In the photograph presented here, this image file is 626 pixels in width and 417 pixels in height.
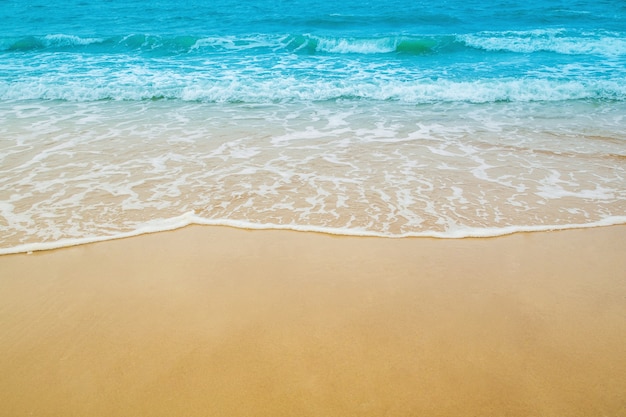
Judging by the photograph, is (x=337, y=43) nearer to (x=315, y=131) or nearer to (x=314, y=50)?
(x=314, y=50)

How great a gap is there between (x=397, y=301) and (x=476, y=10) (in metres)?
22.2

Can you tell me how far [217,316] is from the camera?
334cm

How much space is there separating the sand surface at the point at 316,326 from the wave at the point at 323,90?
21.1 feet

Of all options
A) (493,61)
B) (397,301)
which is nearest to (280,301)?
(397,301)

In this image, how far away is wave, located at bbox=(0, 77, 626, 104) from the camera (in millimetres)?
10047

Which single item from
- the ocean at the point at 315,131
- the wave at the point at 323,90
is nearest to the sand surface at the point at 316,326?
the ocean at the point at 315,131

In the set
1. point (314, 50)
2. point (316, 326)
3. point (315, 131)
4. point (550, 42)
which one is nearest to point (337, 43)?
point (314, 50)

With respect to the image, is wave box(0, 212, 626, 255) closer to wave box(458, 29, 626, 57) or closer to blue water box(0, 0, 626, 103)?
blue water box(0, 0, 626, 103)

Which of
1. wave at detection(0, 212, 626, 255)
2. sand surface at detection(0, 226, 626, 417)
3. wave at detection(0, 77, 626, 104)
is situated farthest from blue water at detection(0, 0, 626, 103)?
sand surface at detection(0, 226, 626, 417)

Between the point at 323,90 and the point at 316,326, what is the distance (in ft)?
27.3

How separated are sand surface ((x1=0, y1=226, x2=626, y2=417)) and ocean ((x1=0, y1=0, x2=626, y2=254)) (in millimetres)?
463

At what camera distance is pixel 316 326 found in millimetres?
3232

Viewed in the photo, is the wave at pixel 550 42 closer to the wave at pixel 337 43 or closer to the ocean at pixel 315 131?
the wave at pixel 337 43

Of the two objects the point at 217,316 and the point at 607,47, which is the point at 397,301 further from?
the point at 607,47
